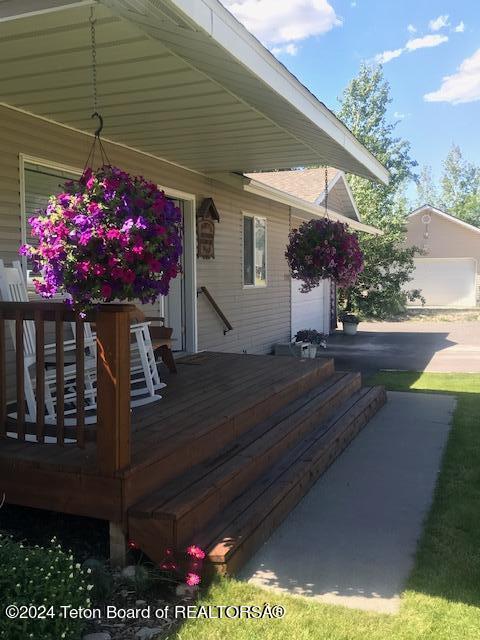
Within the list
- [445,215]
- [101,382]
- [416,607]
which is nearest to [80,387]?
[101,382]

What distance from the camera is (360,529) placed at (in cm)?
339

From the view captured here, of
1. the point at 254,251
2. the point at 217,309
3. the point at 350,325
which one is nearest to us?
the point at 217,309

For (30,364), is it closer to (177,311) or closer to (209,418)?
(209,418)

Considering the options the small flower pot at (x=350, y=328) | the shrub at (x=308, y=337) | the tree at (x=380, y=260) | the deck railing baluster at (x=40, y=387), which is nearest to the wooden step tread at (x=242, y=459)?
the deck railing baluster at (x=40, y=387)

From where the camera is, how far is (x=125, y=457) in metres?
2.95

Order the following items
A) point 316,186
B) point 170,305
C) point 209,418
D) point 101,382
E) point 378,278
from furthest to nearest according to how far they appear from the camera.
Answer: point 378,278 → point 316,186 → point 170,305 → point 209,418 → point 101,382

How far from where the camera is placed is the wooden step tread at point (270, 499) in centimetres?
288

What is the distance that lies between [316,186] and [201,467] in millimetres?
10759

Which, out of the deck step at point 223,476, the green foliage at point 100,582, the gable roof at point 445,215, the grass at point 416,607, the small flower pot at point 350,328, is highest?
the gable roof at point 445,215

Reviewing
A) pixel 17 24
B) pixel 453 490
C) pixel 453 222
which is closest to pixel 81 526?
pixel 453 490

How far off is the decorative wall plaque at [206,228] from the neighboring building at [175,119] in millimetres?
92

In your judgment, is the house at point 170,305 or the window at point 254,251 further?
the window at point 254,251

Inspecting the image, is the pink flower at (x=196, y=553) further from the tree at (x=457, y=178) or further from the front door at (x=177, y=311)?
the tree at (x=457, y=178)

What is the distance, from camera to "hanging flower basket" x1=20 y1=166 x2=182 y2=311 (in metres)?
2.59
